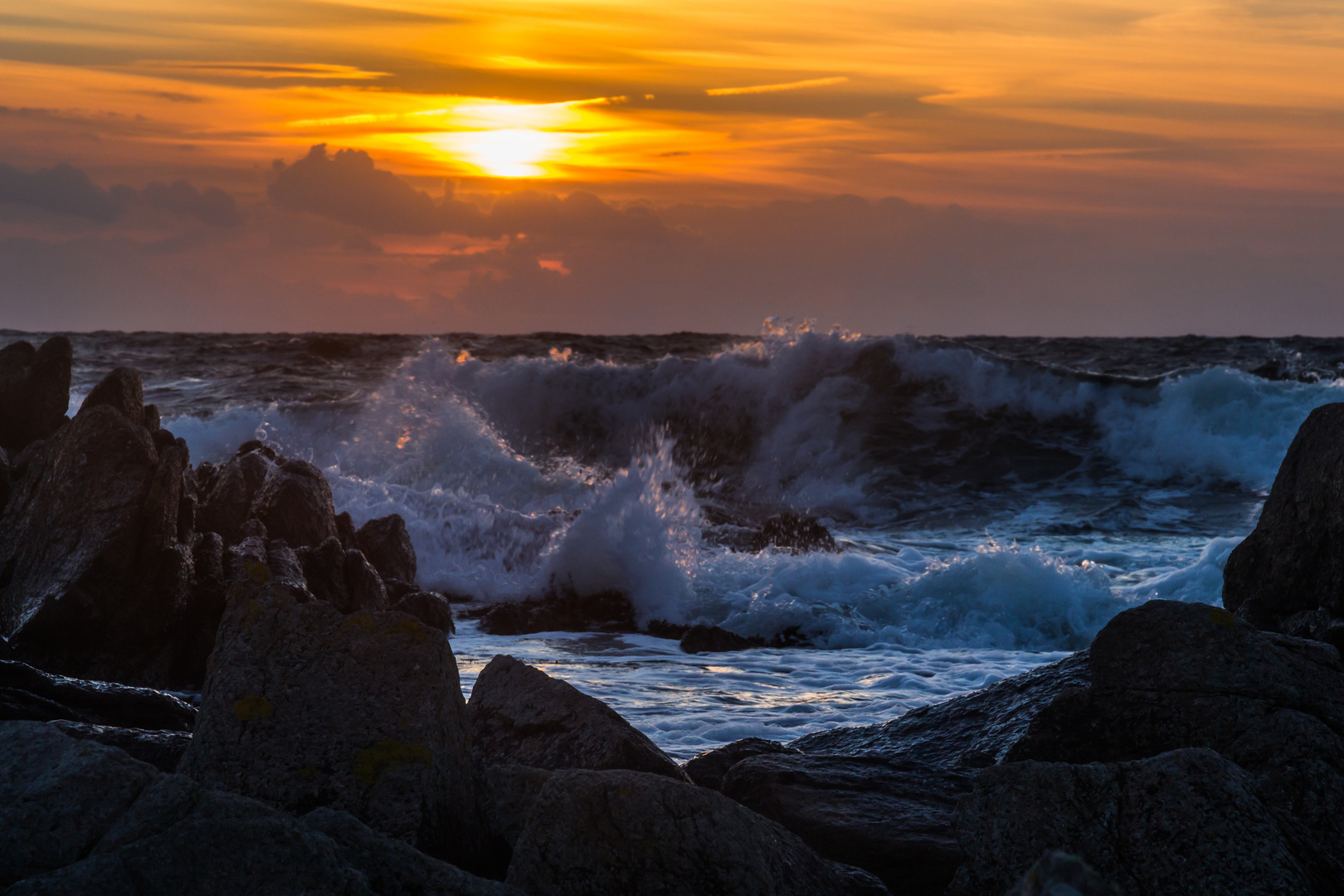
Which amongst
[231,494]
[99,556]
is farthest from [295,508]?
[99,556]

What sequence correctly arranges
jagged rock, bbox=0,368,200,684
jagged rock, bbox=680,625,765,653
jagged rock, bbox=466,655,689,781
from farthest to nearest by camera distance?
jagged rock, bbox=680,625,765,653
jagged rock, bbox=0,368,200,684
jagged rock, bbox=466,655,689,781

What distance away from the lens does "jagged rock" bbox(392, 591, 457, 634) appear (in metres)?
8.11

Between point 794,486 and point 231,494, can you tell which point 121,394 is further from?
point 794,486

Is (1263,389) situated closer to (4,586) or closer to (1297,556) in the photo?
(1297,556)

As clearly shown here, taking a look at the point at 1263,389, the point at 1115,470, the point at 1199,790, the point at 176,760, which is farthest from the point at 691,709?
the point at 1263,389

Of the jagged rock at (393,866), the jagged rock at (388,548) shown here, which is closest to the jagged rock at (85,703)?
the jagged rock at (393,866)

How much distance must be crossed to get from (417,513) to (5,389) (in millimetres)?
4016

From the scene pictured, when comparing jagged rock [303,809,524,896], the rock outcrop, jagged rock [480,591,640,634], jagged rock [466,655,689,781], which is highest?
the rock outcrop

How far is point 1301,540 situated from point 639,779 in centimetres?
474

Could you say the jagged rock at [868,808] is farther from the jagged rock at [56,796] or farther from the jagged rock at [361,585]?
the jagged rock at [361,585]

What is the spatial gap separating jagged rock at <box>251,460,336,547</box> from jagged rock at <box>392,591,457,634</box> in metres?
0.90

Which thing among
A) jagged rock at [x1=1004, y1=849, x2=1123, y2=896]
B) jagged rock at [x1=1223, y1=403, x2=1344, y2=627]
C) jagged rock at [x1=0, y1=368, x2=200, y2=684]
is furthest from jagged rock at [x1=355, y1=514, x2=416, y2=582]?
jagged rock at [x1=1004, y1=849, x2=1123, y2=896]

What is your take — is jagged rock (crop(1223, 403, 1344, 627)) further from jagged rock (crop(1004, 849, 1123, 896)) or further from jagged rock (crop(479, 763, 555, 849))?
jagged rock (crop(1004, 849, 1123, 896))

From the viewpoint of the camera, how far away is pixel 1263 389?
64.7 ft
